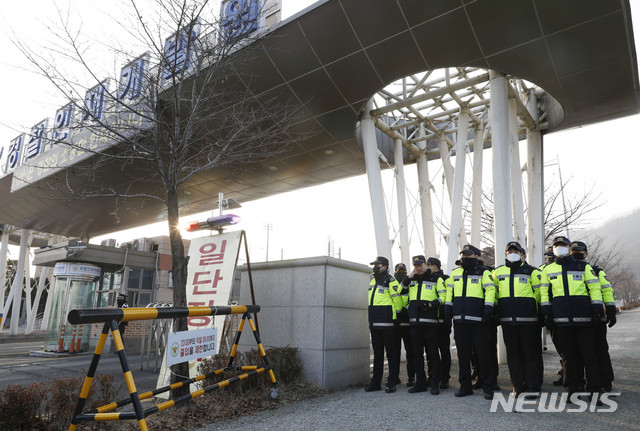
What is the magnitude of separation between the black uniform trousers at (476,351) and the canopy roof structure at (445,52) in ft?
23.5

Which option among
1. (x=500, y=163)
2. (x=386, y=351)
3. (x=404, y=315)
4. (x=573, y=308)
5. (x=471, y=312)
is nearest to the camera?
(x=573, y=308)

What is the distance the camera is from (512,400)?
224 inches

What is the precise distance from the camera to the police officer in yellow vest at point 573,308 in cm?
564

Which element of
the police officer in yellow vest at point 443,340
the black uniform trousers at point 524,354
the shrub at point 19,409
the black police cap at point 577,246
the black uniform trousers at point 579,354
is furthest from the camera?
the police officer in yellow vest at point 443,340

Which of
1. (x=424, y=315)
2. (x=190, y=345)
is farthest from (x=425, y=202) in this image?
(x=190, y=345)

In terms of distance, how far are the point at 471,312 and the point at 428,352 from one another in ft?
3.30

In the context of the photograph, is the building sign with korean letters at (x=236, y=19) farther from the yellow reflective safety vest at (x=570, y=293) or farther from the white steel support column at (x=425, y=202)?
the white steel support column at (x=425, y=202)

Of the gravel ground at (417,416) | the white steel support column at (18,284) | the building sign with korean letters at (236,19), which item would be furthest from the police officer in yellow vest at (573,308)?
the white steel support column at (18,284)

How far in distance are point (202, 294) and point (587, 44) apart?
391 inches

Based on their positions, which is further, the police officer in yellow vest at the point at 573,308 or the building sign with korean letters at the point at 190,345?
the police officer in yellow vest at the point at 573,308

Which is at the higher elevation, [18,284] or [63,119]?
[63,119]

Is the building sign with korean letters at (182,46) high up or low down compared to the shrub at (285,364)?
up

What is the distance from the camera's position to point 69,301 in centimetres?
1669

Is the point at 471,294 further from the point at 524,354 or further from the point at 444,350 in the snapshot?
the point at 444,350
